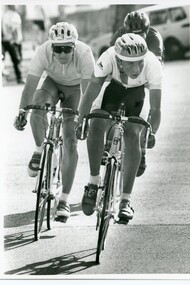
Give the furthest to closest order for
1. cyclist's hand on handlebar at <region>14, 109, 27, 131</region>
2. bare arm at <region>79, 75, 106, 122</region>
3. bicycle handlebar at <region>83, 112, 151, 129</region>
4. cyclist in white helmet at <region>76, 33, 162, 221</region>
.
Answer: cyclist's hand on handlebar at <region>14, 109, 27, 131</region>
bare arm at <region>79, 75, 106, 122</region>
cyclist in white helmet at <region>76, 33, 162, 221</region>
bicycle handlebar at <region>83, 112, 151, 129</region>

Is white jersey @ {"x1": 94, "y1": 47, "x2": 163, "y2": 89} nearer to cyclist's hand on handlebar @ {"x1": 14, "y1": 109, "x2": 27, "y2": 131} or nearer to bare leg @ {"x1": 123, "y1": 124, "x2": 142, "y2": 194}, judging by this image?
bare leg @ {"x1": 123, "y1": 124, "x2": 142, "y2": 194}

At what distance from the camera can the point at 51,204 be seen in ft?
25.1

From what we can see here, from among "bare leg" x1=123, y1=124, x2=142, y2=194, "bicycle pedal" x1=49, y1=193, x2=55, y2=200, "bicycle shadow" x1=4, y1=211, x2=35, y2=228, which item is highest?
"bare leg" x1=123, y1=124, x2=142, y2=194

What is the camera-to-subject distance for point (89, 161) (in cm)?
697

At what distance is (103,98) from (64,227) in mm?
1179

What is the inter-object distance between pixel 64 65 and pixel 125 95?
0.70 meters

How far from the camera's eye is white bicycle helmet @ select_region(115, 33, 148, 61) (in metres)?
6.57

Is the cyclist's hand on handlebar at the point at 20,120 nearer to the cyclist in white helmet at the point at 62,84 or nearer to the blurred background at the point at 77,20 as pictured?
the cyclist in white helmet at the point at 62,84

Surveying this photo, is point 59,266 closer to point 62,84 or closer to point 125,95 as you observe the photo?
point 125,95

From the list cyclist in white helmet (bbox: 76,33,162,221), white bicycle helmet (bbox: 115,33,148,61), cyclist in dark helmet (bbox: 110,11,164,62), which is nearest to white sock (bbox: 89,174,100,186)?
cyclist in white helmet (bbox: 76,33,162,221)

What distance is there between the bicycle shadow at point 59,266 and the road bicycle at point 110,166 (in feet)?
0.45

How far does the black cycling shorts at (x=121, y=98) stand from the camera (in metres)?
6.91

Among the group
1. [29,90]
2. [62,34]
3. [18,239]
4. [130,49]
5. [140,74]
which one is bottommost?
[18,239]

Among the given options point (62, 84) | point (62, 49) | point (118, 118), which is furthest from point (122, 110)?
point (62, 84)
